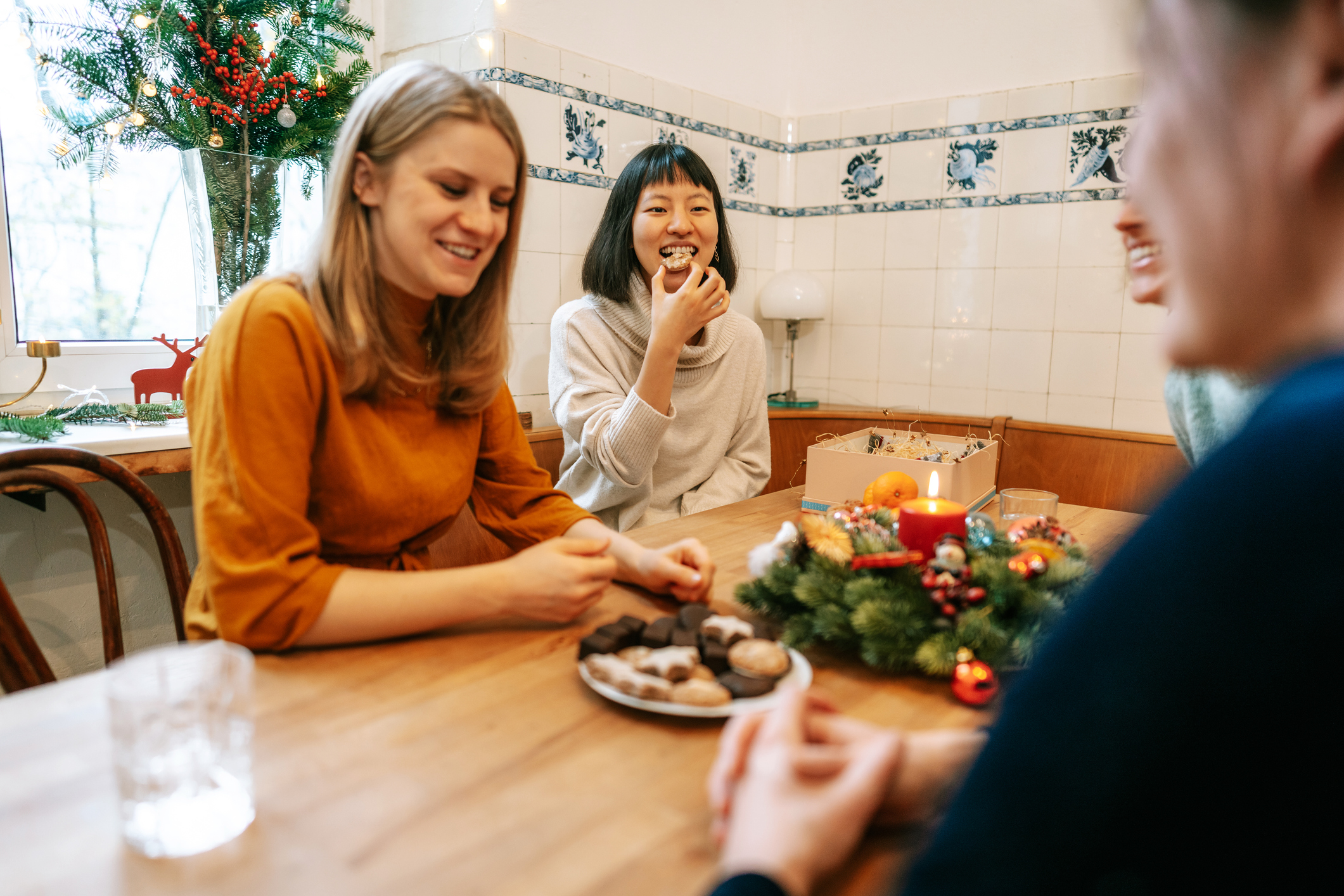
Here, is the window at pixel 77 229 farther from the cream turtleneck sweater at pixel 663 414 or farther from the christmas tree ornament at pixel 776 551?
the christmas tree ornament at pixel 776 551

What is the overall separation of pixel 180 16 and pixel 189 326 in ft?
2.58

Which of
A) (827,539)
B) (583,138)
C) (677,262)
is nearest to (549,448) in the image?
(677,262)

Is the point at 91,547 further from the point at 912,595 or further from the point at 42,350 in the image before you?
the point at 912,595

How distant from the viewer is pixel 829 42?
324cm

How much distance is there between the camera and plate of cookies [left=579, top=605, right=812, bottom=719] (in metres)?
0.78

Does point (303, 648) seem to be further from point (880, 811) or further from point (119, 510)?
point (119, 510)

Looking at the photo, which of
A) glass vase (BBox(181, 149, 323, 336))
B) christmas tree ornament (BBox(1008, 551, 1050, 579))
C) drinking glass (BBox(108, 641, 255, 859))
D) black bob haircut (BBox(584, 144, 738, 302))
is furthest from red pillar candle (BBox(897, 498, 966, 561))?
glass vase (BBox(181, 149, 323, 336))

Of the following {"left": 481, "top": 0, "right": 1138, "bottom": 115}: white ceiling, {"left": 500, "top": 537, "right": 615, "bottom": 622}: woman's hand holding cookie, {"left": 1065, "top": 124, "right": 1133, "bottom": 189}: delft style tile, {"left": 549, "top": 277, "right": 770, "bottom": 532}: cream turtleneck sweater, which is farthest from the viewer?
{"left": 1065, "top": 124, "right": 1133, "bottom": 189}: delft style tile

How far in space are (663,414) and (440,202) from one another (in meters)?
0.78

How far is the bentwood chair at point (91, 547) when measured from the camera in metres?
0.95

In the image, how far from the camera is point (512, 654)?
3.01 feet

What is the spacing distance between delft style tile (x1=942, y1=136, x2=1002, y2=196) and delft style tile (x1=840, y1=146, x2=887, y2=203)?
233 millimetres

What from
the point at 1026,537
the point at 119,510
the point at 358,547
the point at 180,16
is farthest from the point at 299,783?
the point at 180,16

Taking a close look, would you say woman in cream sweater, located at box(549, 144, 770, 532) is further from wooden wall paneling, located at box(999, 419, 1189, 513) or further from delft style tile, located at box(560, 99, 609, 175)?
wooden wall paneling, located at box(999, 419, 1189, 513)
